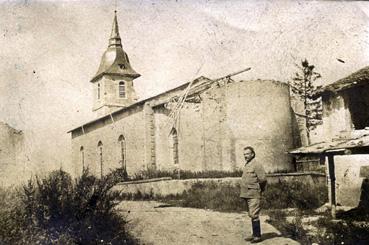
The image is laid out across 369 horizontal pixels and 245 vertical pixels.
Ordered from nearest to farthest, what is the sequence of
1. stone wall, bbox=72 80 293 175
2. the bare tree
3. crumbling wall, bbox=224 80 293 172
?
crumbling wall, bbox=224 80 293 172, stone wall, bbox=72 80 293 175, the bare tree

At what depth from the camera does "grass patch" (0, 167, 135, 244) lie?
495 cm

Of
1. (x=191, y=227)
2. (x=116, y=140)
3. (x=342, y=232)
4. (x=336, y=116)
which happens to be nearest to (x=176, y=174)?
(x=116, y=140)

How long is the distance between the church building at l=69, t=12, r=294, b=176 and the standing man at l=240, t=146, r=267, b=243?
3147 mm

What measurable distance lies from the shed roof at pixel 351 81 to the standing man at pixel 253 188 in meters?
4.08

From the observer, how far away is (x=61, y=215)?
5.23m

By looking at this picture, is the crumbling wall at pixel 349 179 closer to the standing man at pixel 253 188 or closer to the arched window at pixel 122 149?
the standing man at pixel 253 188

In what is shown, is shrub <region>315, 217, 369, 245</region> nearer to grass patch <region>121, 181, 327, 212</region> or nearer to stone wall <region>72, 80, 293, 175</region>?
grass patch <region>121, 181, 327, 212</region>

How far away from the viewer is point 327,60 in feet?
24.1

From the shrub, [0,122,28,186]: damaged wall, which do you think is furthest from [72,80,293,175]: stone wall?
the shrub

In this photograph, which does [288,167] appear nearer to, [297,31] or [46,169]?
[297,31]

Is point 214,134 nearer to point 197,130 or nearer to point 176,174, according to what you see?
point 197,130

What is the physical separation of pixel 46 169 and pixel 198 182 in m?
3.44

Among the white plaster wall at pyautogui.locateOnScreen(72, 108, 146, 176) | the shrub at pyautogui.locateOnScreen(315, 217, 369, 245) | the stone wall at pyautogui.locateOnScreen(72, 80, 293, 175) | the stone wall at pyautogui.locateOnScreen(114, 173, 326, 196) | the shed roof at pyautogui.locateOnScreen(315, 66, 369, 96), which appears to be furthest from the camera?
the white plaster wall at pyautogui.locateOnScreen(72, 108, 146, 176)

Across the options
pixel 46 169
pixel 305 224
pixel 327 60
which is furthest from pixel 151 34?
pixel 305 224
